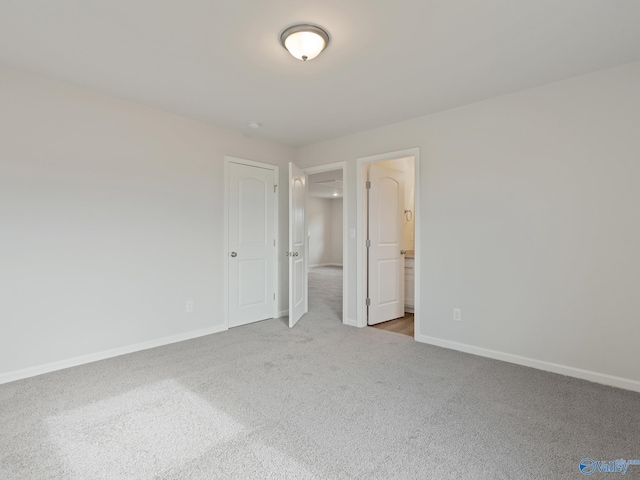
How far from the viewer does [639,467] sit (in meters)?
1.65

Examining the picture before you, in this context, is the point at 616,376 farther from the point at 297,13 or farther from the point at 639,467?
the point at 297,13

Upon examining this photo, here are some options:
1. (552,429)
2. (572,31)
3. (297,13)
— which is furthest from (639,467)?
(297,13)

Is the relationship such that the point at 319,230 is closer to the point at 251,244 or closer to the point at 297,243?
the point at 297,243

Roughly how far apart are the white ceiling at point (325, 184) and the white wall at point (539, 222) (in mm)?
3275

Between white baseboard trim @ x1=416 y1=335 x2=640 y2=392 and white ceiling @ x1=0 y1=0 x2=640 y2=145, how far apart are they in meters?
2.38

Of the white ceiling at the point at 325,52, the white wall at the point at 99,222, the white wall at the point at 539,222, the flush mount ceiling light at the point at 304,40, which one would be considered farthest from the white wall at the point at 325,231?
the flush mount ceiling light at the point at 304,40

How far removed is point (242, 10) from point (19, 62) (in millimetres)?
1894

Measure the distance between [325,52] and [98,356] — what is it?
10.6 ft

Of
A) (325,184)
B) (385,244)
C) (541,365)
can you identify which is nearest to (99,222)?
(385,244)

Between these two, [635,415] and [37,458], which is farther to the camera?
[635,415]

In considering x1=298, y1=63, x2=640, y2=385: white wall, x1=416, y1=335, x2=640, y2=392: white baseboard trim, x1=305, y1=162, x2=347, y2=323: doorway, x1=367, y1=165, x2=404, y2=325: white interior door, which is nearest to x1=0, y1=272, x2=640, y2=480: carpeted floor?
x1=416, y1=335, x2=640, y2=392: white baseboard trim

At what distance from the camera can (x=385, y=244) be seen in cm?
431

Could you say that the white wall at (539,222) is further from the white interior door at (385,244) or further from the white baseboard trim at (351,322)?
the white baseboard trim at (351,322)

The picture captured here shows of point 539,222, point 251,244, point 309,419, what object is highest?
point 539,222
